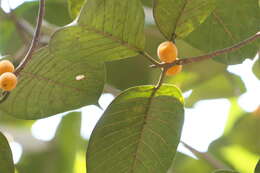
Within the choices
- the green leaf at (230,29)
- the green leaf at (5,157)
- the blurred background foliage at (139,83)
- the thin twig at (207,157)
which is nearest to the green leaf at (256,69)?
the blurred background foliage at (139,83)

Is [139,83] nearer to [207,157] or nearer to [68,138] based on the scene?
[207,157]

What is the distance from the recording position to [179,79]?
1.45 metres

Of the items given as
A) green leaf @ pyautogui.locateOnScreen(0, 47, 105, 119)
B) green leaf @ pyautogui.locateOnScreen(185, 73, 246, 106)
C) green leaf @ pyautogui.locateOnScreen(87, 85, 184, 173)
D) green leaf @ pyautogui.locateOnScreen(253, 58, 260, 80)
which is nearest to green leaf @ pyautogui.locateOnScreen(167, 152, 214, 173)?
green leaf @ pyautogui.locateOnScreen(185, 73, 246, 106)

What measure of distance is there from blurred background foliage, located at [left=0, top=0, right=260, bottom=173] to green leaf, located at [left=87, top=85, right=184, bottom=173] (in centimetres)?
32

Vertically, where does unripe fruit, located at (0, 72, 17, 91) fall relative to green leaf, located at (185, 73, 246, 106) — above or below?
above

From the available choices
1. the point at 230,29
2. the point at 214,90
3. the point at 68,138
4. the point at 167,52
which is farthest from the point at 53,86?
the point at 214,90

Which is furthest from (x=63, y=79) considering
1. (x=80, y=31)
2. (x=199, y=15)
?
(x=199, y=15)

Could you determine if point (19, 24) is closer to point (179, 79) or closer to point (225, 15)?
point (179, 79)

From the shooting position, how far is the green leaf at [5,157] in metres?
0.99

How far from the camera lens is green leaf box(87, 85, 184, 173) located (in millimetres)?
966

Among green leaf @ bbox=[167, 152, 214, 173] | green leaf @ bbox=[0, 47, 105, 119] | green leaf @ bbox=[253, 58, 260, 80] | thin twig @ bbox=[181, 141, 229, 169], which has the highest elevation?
green leaf @ bbox=[0, 47, 105, 119]

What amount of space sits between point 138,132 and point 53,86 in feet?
0.64

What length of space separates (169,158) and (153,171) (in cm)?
4

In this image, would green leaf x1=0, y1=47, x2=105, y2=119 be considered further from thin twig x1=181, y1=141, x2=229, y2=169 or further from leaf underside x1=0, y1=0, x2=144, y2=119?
thin twig x1=181, y1=141, x2=229, y2=169
